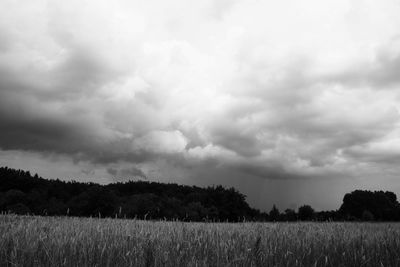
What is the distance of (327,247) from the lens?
8.24 m

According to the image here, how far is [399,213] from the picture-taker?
7712 centimetres

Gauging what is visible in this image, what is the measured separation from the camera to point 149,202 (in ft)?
205

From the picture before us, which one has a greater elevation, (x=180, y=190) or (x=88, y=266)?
(x=180, y=190)

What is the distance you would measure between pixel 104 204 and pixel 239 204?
1356 inches

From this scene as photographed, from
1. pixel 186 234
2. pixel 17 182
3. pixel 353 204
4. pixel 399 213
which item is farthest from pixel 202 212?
pixel 186 234

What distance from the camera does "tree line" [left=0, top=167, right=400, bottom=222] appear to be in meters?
61.8

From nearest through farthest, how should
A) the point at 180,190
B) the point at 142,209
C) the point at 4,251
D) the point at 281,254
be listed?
1. the point at 4,251
2. the point at 281,254
3. the point at 142,209
4. the point at 180,190

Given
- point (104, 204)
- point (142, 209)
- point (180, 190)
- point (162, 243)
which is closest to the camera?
point (162, 243)

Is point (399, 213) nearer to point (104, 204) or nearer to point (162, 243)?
point (104, 204)

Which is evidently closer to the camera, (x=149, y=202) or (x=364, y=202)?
(x=149, y=202)

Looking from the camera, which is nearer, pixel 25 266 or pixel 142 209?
pixel 25 266

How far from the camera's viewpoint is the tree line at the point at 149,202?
6178 cm

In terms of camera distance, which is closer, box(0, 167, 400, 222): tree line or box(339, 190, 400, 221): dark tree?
box(0, 167, 400, 222): tree line

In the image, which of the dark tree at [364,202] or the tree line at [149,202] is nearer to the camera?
the tree line at [149,202]
